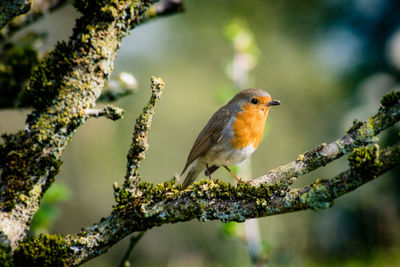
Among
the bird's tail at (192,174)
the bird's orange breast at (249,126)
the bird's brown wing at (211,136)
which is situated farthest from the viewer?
the bird's tail at (192,174)

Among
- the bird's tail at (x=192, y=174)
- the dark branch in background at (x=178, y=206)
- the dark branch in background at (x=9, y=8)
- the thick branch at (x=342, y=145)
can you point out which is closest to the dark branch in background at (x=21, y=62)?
the dark branch in background at (x=9, y=8)

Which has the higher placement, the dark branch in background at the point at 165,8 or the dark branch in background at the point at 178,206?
the dark branch in background at the point at 165,8

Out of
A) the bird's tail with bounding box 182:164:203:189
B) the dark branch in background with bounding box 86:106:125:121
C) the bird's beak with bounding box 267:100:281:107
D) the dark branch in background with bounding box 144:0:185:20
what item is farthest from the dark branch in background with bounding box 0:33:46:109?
the bird's beak with bounding box 267:100:281:107

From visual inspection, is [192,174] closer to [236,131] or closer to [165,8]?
[236,131]

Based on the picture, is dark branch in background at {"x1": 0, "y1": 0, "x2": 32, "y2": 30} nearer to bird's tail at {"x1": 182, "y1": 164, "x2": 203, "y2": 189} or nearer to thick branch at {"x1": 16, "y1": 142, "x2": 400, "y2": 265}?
thick branch at {"x1": 16, "y1": 142, "x2": 400, "y2": 265}

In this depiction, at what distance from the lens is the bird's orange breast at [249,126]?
154 inches

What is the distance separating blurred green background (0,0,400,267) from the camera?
6559 mm

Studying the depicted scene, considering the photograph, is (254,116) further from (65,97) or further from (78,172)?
(78,172)

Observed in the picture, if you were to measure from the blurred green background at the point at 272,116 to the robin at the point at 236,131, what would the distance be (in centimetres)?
77

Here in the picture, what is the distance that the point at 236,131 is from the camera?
3949mm

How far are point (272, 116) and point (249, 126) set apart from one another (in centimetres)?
578

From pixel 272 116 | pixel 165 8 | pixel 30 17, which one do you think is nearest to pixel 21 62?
pixel 30 17

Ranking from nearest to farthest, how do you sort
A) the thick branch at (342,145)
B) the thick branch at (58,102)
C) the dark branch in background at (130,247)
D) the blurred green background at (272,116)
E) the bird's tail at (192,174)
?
1. the thick branch at (342,145)
2. the thick branch at (58,102)
3. the dark branch in background at (130,247)
4. the bird's tail at (192,174)
5. the blurred green background at (272,116)

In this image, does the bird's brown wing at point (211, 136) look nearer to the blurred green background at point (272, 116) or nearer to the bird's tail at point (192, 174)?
the bird's tail at point (192, 174)
